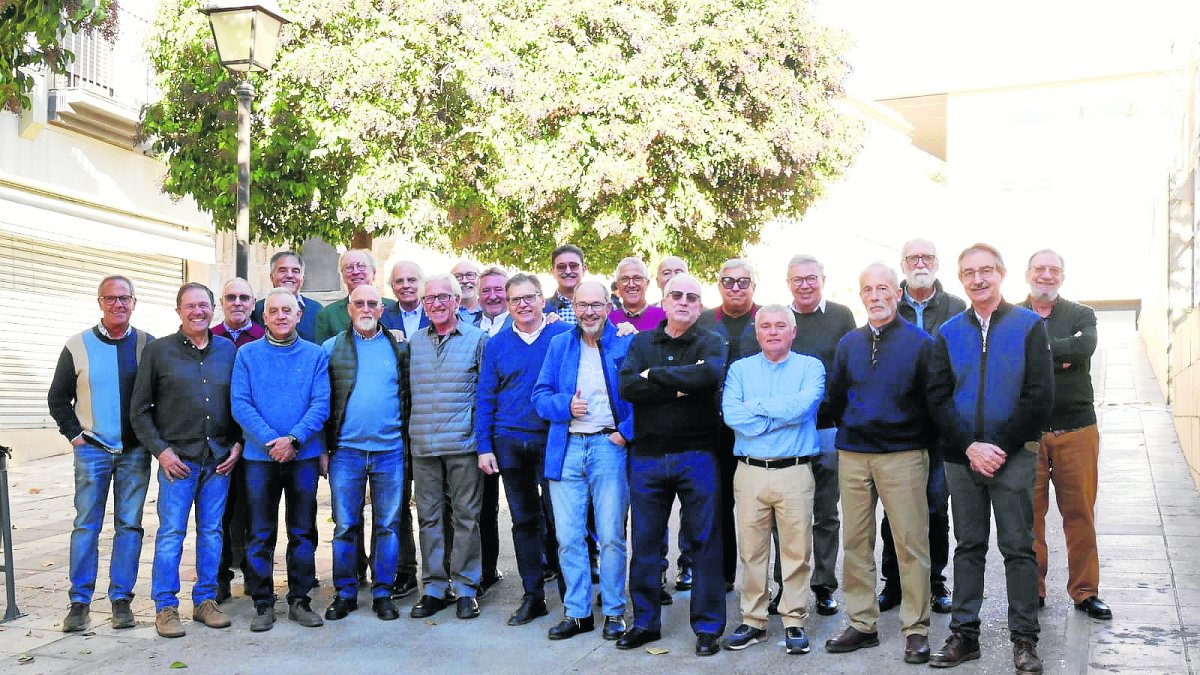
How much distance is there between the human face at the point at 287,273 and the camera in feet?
24.6

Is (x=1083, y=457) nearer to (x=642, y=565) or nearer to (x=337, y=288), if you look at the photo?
(x=642, y=565)

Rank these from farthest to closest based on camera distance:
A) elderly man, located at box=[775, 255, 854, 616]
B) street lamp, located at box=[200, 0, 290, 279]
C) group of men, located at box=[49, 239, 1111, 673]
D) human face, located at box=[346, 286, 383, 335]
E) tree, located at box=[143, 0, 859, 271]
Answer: tree, located at box=[143, 0, 859, 271], street lamp, located at box=[200, 0, 290, 279], human face, located at box=[346, 286, 383, 335], elderly man, located at box=[775, 255, 854, 616], group of men, located at box=[49, 239, 1111, 673]

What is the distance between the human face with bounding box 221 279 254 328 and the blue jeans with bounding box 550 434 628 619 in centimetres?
230

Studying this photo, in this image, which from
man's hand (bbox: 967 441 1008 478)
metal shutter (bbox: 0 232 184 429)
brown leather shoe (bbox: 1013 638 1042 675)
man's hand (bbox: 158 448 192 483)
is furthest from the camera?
metal shutter (bbox: 0 232 184 429)

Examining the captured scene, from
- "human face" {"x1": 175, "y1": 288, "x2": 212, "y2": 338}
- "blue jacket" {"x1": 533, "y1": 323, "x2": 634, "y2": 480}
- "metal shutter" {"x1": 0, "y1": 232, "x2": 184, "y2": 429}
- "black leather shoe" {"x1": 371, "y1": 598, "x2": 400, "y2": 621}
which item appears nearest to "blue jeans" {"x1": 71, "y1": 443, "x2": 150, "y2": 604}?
"human face" {"x1": 175, "y1": 288, "x2": 212, "y2": 338}

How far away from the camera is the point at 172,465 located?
6.40 meters

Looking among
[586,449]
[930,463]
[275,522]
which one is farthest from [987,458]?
[275,522]

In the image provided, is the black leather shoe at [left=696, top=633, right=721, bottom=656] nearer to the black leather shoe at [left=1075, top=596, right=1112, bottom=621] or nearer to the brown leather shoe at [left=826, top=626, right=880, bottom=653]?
the brown leather shoe at [left=826, top=626, right=880, bottom=653]

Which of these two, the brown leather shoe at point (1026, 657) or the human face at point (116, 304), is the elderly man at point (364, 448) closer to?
the human face at point (116, 304)

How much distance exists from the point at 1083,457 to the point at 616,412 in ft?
8.17

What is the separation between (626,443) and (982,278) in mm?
2006

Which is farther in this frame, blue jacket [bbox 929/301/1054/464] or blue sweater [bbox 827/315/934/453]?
blue sweater [bbox 827/315/934/453]

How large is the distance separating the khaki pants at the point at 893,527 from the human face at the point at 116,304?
405 centimetres

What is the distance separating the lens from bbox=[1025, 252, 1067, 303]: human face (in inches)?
243
